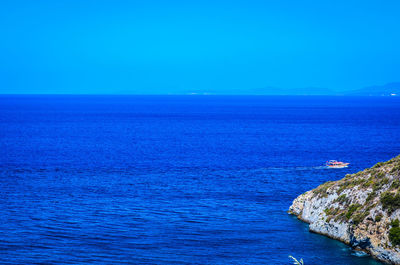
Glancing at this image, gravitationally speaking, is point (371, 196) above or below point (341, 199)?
above

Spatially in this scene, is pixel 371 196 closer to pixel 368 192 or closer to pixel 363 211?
pixel 368 192

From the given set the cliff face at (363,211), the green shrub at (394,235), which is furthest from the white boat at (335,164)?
the green shrub at (394,235)

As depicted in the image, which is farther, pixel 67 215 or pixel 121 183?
pixel 121 183

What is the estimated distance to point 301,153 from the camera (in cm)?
11462

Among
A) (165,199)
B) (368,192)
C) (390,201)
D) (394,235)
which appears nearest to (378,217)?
(390,201)

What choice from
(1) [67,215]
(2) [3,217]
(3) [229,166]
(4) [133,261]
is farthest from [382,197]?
(3) [229,166]

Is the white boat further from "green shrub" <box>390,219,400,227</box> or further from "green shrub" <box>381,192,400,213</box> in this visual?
"green shrub" <box>390,219,400,227</box>

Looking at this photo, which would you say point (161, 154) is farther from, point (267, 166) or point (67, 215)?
point (67, 215)

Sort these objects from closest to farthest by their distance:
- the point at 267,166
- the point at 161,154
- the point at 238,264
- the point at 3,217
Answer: the point at 238,264
the point at 3,217
the point at 267,166
the point at 161,154

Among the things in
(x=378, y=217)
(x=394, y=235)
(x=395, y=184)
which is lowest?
(x=394, y=235)

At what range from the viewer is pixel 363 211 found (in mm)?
→ 51875

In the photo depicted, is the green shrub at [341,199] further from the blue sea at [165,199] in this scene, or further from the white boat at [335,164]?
the white boat at [335,164]

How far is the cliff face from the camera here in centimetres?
4819

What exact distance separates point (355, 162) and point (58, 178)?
174 feet
